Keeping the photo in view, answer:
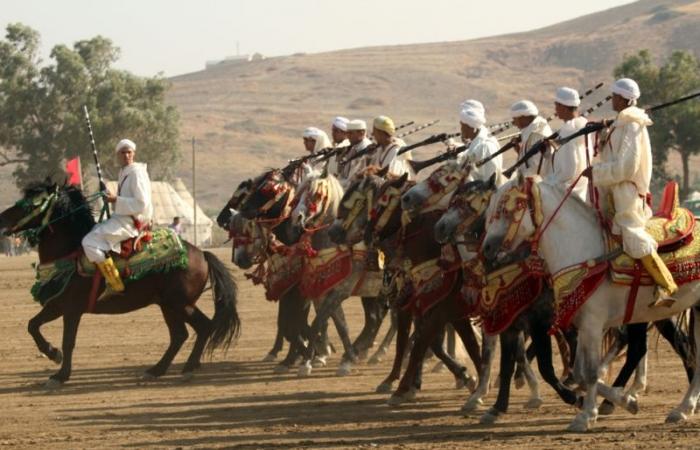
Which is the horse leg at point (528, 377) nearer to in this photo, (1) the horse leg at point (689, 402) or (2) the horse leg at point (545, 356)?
(2) the horse leg at point (545, 356)

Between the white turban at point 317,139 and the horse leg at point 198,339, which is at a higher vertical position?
the white turban at point 317,139

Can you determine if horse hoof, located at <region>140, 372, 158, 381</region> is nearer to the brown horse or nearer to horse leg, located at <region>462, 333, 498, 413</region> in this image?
the brown horse

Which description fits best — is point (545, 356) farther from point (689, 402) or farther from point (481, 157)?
point (481, 157)

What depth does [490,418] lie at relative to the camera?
13469mm

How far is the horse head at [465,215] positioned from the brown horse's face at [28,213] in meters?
5.45

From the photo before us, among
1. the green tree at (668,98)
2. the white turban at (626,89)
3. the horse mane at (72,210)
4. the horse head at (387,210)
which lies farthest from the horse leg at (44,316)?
the green tree at (668,98)

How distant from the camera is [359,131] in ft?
66.0

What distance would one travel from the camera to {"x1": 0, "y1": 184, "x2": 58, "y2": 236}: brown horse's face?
17734 mm

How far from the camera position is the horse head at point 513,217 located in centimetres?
1289

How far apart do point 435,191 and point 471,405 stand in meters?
2.08

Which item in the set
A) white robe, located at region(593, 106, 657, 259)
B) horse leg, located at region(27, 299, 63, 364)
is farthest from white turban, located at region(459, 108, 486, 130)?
horse leg, located at region(27, 299, 63, 364)

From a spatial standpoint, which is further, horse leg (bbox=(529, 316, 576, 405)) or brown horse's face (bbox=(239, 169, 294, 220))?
brown horse's face (bbox=(239, 169, 294, 220))

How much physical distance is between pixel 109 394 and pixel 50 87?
5840cm

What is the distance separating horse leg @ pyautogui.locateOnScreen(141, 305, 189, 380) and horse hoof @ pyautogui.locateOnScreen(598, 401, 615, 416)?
611 centimetres
